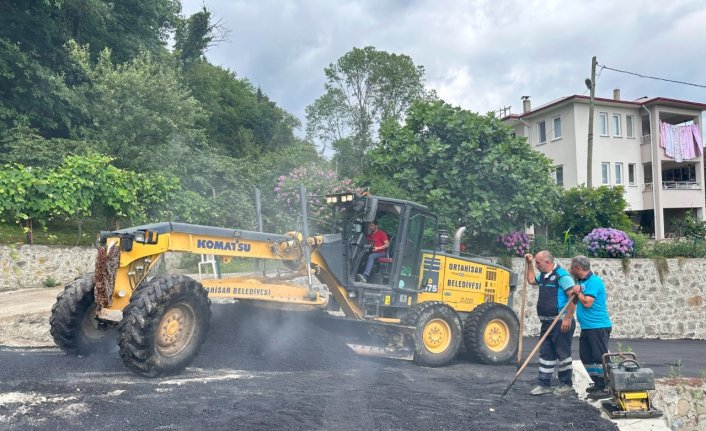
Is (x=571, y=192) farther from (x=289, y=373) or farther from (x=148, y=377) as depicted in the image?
(x=148, y=377)

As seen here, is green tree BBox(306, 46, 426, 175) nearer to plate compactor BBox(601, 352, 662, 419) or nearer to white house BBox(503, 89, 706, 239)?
white house BBox(503, 89, 706, 239)

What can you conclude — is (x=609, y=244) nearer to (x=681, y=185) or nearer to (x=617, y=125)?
(x=617, y=125)

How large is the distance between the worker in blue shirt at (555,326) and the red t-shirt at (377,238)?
222 centimetres

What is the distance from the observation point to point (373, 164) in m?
14.6

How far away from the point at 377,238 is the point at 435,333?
1.63m

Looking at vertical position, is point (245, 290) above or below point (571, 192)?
below

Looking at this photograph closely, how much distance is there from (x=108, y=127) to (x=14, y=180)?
654 cm

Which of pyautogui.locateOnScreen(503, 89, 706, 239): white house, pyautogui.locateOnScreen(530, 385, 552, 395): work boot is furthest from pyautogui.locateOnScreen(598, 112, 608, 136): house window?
pyautogui.locateOnScreen(530, 385, 552, 395): work boot

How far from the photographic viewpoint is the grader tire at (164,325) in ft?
19.3

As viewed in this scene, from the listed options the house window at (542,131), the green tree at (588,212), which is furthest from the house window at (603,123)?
the green tree at (588,212)

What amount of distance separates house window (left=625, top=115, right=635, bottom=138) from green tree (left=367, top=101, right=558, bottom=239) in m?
21.4

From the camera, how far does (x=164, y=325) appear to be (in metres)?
6.21

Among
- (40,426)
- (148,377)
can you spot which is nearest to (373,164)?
(148,377)

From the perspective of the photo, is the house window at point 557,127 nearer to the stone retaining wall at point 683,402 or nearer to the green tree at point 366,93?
the green tree at point 366,93
